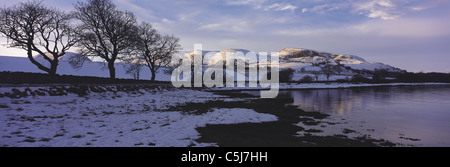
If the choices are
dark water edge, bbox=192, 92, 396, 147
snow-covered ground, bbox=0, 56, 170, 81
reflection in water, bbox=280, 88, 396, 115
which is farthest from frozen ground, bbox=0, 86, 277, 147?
snow-covered ground, bbox=0, 56, 170, 81

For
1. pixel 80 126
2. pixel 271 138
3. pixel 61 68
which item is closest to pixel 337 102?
→ pixel 271 138

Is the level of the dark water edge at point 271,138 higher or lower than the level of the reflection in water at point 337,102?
higher

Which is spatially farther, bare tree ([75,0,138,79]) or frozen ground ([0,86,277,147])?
bare tree ([75,0,138,79])

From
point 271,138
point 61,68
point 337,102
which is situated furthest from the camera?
point 61,68

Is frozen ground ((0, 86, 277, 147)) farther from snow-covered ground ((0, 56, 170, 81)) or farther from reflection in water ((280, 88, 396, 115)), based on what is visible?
snow-covered ground ((0, 56, 170, 81))

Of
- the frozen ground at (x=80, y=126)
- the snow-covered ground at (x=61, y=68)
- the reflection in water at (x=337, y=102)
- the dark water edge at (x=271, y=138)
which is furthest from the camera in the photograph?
the snow-covered ground at (x=61, y=68)

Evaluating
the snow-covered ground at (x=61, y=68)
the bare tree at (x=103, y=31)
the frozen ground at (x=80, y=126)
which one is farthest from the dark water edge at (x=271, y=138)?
the snow-covered ground at (x=61, y=68)

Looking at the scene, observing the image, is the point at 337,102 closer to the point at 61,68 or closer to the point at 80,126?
the point at 80,126

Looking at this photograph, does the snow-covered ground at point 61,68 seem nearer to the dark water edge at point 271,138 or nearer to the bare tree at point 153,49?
the bare tree at point 153,49

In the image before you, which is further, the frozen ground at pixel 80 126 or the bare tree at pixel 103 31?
the bare tree at pixel 103 31

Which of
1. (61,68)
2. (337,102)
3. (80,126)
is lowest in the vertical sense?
(337,102)
